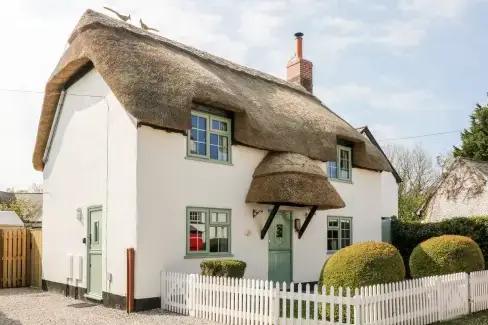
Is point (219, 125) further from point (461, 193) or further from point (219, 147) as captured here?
point (461, 193)

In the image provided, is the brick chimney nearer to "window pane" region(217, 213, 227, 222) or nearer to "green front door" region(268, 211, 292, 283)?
"green front door" region(268, 211, 292, 283)

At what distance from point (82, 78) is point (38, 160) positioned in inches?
149

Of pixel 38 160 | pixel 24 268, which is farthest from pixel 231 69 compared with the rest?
pixel 24 268

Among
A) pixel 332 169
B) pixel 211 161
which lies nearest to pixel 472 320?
pixel 211 161

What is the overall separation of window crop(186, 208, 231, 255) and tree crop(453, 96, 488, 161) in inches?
1012

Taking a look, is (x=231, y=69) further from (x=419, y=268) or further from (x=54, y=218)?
(x=419, y=268)

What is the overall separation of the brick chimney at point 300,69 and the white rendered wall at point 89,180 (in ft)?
34.0

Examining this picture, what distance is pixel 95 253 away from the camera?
12336 mm

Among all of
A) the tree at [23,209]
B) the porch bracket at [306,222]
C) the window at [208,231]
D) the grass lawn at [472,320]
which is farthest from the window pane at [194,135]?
the tree at [23,209]

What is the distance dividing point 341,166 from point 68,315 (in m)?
→ 10.7

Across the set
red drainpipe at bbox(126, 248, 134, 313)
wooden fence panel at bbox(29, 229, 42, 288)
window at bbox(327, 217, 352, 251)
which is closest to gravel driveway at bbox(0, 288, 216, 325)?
red drainpipe at bbox(126, 248, 134, 313)

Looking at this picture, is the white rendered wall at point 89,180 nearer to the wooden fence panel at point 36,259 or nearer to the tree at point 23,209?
the wooden fence panel at point 36,259

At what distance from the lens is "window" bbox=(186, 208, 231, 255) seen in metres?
11.9

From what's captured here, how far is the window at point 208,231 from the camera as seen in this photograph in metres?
11.9
